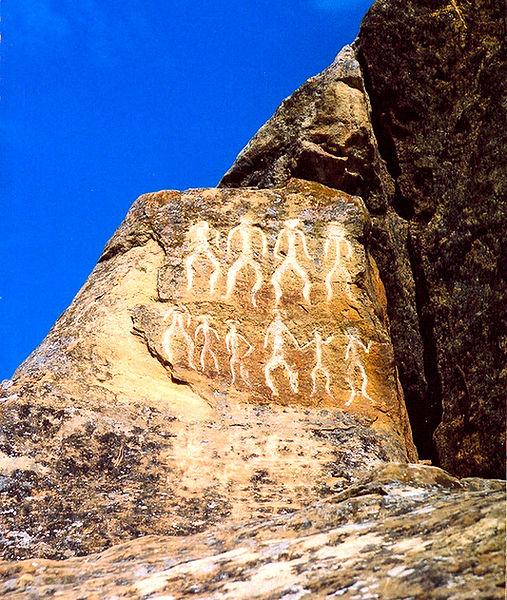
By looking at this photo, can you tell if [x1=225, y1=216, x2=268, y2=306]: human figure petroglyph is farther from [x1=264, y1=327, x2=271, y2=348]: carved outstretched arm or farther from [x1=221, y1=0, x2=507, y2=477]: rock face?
[x1=221, y1=0, x2=507, y2=477]: rock face

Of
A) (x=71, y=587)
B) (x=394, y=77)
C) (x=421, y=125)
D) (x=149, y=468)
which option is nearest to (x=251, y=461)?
(x=149, y=468)

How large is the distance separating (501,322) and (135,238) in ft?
13.9

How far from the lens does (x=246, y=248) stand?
9234mm

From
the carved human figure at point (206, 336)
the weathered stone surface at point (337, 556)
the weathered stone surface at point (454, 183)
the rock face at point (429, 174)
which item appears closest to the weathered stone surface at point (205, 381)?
the carved human figure at point (206, 336)

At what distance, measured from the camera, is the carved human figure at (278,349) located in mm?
8281

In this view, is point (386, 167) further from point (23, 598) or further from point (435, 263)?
point (23, 598)

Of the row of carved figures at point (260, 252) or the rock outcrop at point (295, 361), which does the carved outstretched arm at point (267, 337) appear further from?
the row of carved figures at point (260, 252)

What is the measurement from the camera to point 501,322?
A: 7.41 m

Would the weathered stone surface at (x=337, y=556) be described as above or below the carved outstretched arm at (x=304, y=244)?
below

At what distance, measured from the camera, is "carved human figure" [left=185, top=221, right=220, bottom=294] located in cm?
897

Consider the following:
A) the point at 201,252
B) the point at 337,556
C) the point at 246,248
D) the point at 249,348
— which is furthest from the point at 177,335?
the point at 337,556

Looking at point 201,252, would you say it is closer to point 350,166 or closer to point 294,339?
point 294,339

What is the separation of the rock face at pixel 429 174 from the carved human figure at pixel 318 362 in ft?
3.75

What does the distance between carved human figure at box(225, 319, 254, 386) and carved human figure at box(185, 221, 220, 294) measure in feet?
1.76
